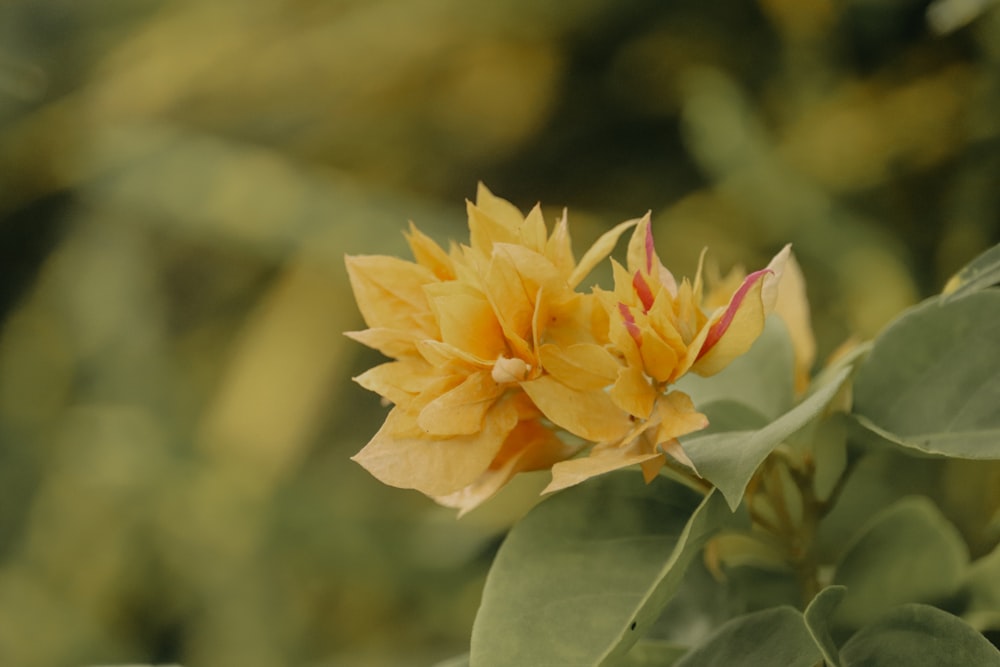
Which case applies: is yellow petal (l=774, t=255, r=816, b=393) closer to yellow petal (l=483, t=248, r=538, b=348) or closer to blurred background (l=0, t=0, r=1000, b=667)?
yellow petal (l=483, t=248, r=538, b=348)

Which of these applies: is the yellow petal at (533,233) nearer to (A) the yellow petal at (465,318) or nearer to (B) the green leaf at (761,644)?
(A) the yellow petal at (465,318)

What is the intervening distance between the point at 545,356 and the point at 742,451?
6 centimetres

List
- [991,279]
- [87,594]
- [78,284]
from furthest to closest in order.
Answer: [78,284] < [87,594] < [991,279]

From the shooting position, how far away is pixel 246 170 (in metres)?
1.20

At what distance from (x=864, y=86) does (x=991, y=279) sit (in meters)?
0.76

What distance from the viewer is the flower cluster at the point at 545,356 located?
0.97ft

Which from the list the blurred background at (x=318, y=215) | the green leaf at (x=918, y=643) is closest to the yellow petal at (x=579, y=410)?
the green leaf at (x=918, y=643)

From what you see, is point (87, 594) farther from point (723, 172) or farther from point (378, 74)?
point (723, 172)

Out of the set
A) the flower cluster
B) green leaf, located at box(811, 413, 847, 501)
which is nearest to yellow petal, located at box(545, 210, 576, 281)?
the flower cluster

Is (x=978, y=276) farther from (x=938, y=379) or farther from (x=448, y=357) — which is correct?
(x=448, y=357)

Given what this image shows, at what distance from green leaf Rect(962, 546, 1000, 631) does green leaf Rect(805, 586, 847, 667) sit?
0.28 ft

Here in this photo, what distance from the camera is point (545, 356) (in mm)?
298

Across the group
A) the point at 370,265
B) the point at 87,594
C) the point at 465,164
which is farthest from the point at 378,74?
the point at 370,265

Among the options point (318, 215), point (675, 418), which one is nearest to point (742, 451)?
point (675, 418)
